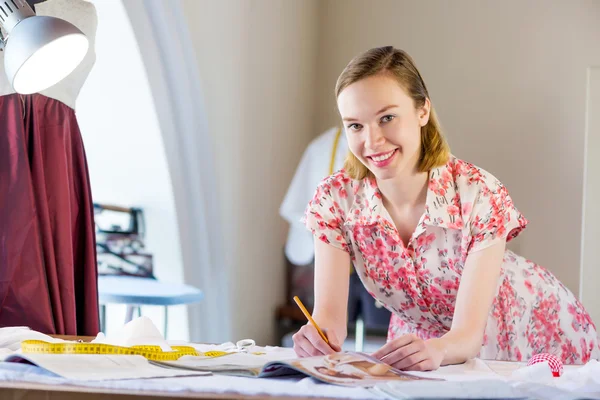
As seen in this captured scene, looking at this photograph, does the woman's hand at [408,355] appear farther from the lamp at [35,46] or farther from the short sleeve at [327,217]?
the lamp at [35,46]

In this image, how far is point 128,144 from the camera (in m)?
2.71

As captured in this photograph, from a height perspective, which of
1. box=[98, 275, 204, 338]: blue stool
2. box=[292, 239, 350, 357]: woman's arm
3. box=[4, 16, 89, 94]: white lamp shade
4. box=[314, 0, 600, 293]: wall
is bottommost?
box=[98, 275, 204, 338]: blue stool

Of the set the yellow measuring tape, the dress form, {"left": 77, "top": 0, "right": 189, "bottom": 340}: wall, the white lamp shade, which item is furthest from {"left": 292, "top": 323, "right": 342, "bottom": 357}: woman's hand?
{"left": 77, "top": 0, "right": 189, "bottom": 340}: wall

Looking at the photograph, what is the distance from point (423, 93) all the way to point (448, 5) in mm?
2675

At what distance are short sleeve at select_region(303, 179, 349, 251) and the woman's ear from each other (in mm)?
A: 239

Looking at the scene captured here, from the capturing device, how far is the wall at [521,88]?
3.85 m

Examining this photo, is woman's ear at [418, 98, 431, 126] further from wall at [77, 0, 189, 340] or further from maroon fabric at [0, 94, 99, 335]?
wall at [77, 0, 189, 340]

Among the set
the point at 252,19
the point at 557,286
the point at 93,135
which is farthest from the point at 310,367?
the point at 252,19

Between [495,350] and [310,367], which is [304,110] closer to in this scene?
[495,350]

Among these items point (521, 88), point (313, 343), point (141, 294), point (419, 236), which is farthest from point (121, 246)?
point (521, 88)

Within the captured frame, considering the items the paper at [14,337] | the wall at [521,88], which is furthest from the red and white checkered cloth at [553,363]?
the wall at [521,88]

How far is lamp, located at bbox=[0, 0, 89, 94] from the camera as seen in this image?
1.19 metres

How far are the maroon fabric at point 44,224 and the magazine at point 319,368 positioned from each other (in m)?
0.59

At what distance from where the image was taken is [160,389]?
814 mm
